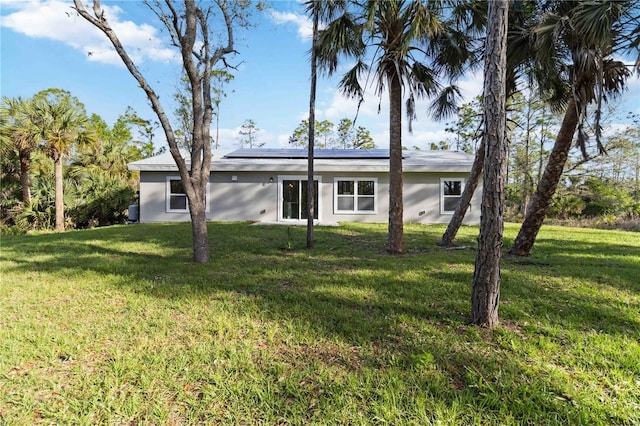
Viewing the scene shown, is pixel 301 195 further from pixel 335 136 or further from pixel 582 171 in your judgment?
pixel 335 136

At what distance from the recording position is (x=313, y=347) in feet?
9.42

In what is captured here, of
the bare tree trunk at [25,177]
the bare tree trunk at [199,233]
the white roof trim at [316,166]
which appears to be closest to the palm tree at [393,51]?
the bare tree trunk at [199,233]

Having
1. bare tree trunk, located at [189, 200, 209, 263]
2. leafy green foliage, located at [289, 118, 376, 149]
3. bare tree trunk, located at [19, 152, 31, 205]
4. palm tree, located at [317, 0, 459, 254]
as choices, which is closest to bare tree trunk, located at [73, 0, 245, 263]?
bare tree trunk, located at [189, 200, 209, 263]

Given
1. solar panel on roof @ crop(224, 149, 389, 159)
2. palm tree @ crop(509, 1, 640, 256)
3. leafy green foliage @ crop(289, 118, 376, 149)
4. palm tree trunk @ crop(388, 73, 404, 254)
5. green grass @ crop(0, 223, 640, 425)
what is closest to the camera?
green grass @ crop(0, 223, 640, 425)

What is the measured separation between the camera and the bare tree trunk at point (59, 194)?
1266 cm

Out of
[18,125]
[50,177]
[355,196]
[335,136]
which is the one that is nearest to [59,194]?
[50,177]

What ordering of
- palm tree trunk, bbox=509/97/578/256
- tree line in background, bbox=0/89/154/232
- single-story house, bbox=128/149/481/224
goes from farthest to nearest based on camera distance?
single-story house, bbox=128/149/481/224 → tree line in background, bbox=0/89/154/232 → palm tree trunk, bbox=509/97/578/256

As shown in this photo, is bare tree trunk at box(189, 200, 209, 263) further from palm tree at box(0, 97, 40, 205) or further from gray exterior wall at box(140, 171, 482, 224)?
palm tree at box(0, 97, 40, 205)

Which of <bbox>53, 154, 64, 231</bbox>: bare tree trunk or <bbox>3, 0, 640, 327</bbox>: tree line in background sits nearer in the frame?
<bbox>3, 0, 640, 327</bbox>: tree line in background

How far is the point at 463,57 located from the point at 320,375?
769cm

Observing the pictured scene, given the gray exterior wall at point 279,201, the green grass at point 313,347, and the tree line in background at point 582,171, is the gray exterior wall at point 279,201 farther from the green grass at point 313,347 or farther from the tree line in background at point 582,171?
the green grass at point 313,347

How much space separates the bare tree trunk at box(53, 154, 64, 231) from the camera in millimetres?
12656

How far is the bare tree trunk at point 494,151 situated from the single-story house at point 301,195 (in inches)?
420

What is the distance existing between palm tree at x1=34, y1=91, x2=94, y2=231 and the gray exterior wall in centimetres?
312
